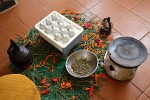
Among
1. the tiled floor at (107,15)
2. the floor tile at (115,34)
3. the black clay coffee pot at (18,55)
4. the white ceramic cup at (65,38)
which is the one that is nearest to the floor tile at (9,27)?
the tiled floor at (107,15)

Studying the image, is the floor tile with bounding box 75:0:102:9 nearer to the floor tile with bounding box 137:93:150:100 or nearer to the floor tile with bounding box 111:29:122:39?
the floor tile with bounding box 111:29:122:39

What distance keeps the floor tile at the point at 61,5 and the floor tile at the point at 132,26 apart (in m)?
0.38

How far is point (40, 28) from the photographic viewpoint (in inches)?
60.4

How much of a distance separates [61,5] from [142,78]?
40.5 inches

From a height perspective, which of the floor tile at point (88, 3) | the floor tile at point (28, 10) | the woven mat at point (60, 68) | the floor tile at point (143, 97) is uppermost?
the floor tile at point (28, 10)

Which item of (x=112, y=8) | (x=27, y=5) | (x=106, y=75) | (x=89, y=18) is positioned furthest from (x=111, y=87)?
(x=27, y=5)

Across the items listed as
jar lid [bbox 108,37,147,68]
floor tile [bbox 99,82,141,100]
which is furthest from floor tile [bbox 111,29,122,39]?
floor tile [bbox 99,82,141,100]

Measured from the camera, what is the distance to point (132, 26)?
1.72m

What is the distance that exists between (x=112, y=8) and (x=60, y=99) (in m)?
1.01

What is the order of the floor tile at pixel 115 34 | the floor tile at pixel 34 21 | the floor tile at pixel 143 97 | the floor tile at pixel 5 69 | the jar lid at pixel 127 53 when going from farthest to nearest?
1. the floor tile at pixel 34 21
2. the floor tile at pixel 115 34
3. the floor tile at pixel 5 69
4. the floor tile at pixel 143 97
5. the jar lid at pixel 127 53

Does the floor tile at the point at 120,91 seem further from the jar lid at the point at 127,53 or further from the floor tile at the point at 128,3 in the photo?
the floor tile at the point at 128,3

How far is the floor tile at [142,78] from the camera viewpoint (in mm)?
1409

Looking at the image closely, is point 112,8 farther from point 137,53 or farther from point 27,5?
point 27,5

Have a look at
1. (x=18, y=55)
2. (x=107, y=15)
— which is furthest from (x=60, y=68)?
(x=107, y=15)
